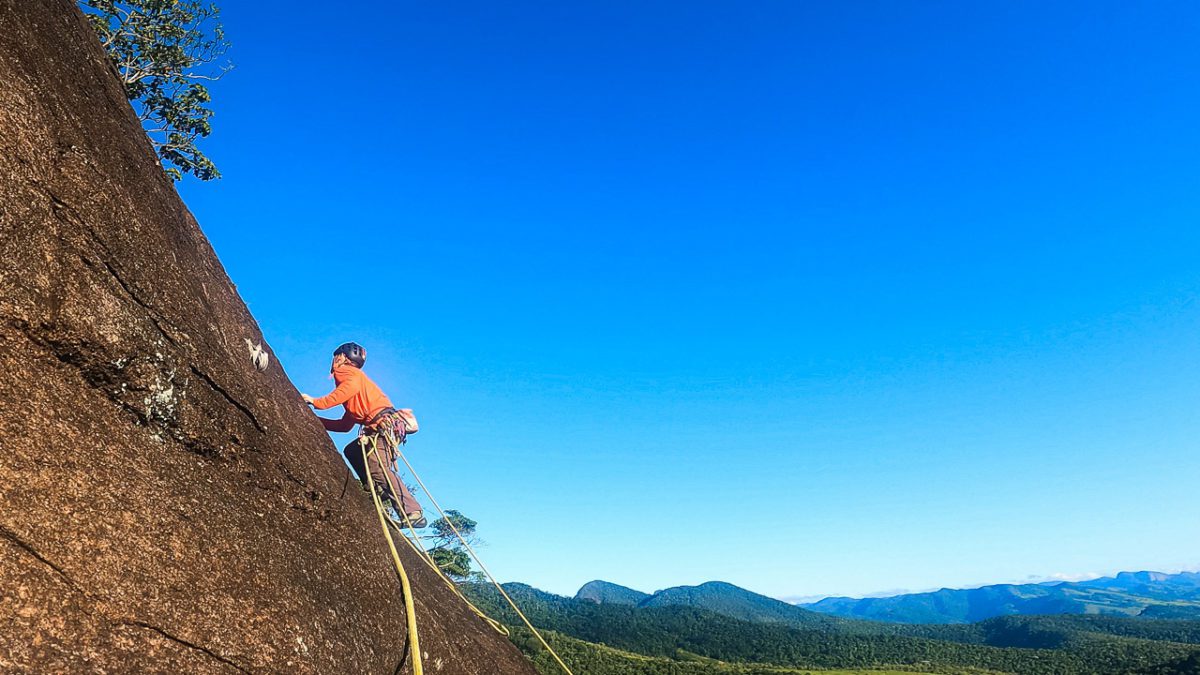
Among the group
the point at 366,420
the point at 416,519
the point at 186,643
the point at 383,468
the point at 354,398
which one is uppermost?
the point at 354,398

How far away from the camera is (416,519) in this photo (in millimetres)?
8664

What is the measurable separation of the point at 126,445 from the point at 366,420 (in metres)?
3.73

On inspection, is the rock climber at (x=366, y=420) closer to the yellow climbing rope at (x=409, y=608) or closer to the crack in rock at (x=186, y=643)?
the yellow climbing rope at (x=409, y=608)

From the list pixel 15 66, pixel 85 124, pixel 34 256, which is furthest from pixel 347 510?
pixel 15 66

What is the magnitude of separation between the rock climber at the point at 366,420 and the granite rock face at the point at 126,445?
5.56 ft

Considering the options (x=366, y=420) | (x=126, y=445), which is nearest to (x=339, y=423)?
(x=366, y=420)

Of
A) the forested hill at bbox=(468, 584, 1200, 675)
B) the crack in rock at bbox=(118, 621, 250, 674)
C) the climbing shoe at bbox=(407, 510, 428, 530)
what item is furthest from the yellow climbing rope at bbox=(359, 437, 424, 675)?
the forested hill at bbox=(468, 584, 1200, 675)

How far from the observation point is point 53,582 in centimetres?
371

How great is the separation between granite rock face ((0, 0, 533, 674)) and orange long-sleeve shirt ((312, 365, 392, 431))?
4.92ft

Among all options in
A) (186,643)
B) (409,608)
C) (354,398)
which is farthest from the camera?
(354,398)

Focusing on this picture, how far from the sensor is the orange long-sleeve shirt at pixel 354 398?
784cm

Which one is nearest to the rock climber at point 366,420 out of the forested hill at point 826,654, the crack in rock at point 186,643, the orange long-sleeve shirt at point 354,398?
the orange long-sleeve shirt at point 354,398

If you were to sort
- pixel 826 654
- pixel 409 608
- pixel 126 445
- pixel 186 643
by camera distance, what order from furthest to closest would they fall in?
pixel 826 654, pixel 409 608, pixel 126 445, pixel 186 643

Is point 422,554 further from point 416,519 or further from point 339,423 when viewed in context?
point 339,423
